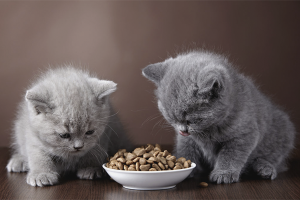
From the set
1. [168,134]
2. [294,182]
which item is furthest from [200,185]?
[168,134]

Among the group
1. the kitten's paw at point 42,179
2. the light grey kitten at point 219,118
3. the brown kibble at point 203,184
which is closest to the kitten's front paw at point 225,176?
the light grey kitten at point 219,118

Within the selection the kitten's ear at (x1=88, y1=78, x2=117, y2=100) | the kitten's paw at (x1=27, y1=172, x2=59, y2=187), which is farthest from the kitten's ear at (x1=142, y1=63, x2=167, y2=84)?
the kitten's paw at (x1=27, y1=172, x2=59, y2=187)

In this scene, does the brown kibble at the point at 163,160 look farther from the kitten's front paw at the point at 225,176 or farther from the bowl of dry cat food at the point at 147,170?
the kitten's front paw at the point at 225,176

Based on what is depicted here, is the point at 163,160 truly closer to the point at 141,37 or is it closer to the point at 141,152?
the point at 141,152

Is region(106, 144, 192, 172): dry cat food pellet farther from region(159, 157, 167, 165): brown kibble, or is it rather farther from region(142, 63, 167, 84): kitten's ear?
region(142, 63, 167, 84): kitten's ear

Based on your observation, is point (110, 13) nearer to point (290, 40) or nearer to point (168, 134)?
point (168, 134)

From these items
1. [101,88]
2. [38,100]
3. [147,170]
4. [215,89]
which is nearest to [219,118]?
[215,89]
